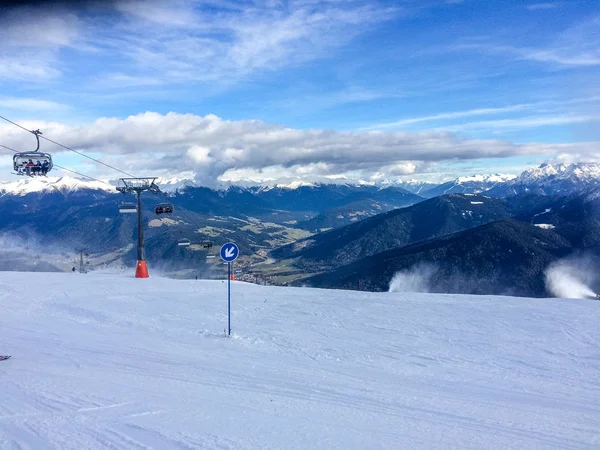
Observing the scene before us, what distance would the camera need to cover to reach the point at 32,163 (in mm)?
21219

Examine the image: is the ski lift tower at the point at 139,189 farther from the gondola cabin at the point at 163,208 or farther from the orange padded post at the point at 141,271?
the gondola cabin at the point at 163,208

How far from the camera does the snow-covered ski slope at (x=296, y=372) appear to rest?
7.20 m

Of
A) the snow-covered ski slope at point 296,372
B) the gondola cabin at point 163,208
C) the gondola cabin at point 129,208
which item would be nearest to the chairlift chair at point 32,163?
the snow-covered ski slope at point 296,372

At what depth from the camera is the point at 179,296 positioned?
66.2 feet

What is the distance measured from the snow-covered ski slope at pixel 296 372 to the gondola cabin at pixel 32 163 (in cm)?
523

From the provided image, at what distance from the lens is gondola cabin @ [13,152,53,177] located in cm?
2114

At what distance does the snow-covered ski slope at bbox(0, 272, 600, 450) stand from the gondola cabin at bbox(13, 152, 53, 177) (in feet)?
17.2

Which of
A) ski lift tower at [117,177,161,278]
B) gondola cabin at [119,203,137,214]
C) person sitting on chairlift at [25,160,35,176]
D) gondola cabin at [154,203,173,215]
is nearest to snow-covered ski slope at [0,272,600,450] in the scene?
person sitting on chairlift at [25,160,35,176]

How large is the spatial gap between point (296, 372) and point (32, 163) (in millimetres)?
16968

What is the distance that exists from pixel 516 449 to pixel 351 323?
944 centimetres

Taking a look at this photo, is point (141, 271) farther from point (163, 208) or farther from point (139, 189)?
point (163, 208)

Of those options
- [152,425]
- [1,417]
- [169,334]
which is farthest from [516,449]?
[169,334]

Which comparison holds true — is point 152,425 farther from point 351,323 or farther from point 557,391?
point 351,323

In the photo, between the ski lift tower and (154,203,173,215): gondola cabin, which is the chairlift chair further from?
(154,203,173,215): gondola cabin
